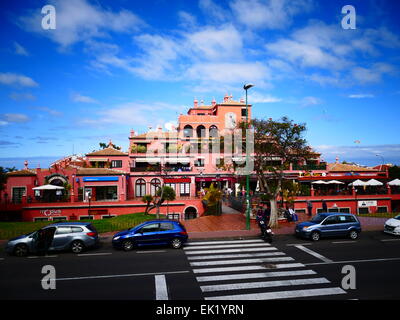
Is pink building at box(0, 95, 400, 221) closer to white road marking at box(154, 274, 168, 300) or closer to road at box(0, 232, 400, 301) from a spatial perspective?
road at box(0, 232, 400, 301)

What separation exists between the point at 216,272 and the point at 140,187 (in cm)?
2737

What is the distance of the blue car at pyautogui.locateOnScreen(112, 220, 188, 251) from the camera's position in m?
14.6

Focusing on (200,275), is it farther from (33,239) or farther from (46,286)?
(33,239)

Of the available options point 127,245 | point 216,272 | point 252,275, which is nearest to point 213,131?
point 127,245

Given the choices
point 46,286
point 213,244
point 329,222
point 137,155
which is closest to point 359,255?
point 329,222

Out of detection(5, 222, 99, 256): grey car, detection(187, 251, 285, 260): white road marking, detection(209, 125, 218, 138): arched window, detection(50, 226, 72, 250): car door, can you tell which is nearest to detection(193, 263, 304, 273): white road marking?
detection(187, 251, 285, 260): white road marking

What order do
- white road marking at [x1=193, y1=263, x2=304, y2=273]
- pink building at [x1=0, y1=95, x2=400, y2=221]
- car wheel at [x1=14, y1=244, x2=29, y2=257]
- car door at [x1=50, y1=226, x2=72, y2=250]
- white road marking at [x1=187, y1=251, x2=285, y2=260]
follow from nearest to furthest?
white road marking at [x1=193, y1=263, x2=304, y2=273]
white road marking at [x1=187, y1=251, x2=285, y2=260]
car wheel at [x1=14, y1=244, x2=29, y2=257]
car door at [x1=50, y1=226, x2=72, y2=250]
pink building at [x1=0, y1=95, x2=400, y2=221]

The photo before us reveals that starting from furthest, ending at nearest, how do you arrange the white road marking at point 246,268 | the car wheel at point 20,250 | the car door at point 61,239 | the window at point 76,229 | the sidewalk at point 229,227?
1. the sidewalk at point 229,227
2. the window at point 76,229
3. the car door at point 61,239
4. the car wheel at point 20,250
5. the white road marking at point 246,268

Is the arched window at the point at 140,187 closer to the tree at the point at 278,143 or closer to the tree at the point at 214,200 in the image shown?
the tree at the point at 214,200

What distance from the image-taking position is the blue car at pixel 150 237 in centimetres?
1459

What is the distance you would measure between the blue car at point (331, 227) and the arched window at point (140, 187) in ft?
79.5

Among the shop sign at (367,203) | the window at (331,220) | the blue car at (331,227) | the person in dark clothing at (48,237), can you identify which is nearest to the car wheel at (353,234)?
the blue car at (331,227)
